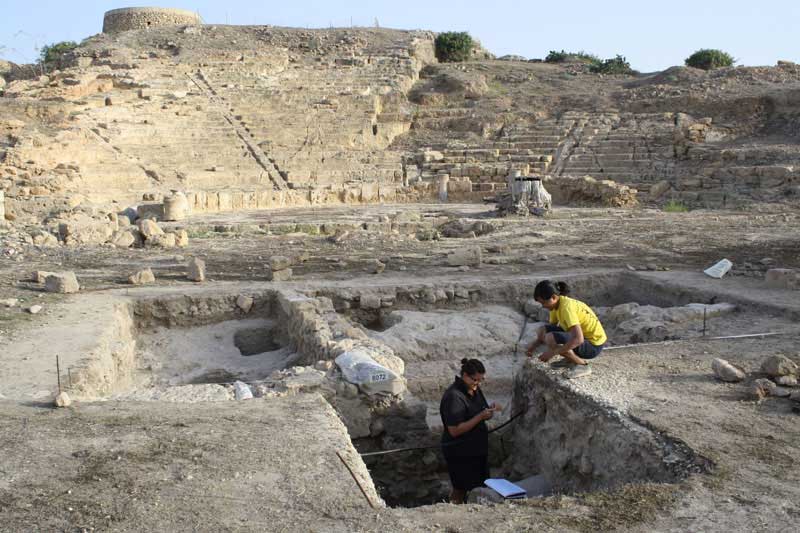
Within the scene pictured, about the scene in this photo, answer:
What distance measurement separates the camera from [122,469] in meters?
4.09

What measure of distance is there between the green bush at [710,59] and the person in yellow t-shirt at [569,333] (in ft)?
113

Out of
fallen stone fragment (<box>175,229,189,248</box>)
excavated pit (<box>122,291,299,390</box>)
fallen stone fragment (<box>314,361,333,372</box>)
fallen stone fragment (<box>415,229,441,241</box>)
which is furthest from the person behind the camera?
fallen stone fragment (<box>415,229,441,241</box>)

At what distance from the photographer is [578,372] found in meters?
5.80

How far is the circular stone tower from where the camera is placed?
40.7 meters

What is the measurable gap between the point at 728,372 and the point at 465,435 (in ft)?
6.57

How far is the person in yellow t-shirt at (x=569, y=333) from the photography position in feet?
19.2

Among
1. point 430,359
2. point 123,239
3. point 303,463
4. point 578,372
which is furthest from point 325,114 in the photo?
point 303,463

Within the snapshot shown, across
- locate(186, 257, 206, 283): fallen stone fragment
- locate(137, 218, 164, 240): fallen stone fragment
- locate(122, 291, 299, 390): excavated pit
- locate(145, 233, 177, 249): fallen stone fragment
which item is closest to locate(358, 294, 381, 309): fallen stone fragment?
locate(122, 291, 299, 390): excavated pit

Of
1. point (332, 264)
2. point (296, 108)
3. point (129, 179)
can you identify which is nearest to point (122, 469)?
point (332, 264)

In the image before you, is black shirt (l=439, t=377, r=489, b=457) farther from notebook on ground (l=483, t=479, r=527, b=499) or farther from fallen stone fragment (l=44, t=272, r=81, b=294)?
fallen stone fragment (l=44, t=272, r=81, b=294)

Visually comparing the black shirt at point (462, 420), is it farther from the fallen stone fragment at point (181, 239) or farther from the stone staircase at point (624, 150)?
the stone staircase at point (624, 150)

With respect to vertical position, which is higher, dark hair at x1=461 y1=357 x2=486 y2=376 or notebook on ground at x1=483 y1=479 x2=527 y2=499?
dark hair at x1=461 y1=357 x2=486 y2=376

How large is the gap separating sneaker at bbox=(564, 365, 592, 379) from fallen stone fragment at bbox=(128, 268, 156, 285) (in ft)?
21.2

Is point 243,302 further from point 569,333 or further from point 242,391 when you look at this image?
point 569,333
